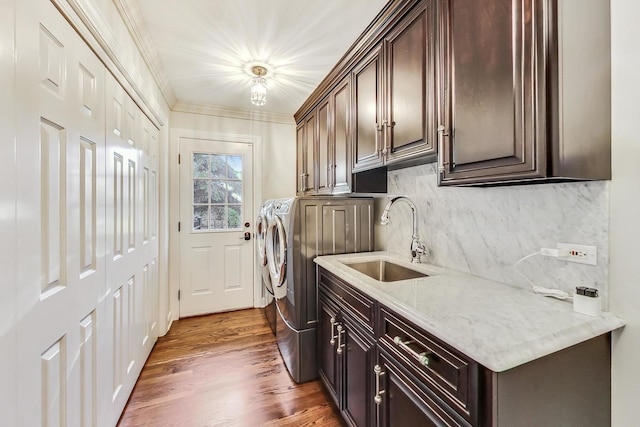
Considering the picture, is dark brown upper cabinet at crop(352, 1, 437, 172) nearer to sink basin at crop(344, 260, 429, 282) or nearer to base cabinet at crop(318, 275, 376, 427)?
sink basin at crop(344, 260, 429, 282)

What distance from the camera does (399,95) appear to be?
144 centimetres

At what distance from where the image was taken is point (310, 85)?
2.49m

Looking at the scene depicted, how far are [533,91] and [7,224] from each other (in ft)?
5.16

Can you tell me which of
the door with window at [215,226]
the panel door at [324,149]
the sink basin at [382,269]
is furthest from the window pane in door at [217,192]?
the sink basin at [382,269]

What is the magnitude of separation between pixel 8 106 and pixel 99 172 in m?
0.59

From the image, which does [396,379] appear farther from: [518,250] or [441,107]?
[441,107]

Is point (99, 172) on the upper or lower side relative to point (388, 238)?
upper

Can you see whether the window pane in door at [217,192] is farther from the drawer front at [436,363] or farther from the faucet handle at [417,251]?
the drawer front at [436,363]

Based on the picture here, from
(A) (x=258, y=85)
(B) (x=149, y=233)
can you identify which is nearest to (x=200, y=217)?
(B) (x=149, y=233)

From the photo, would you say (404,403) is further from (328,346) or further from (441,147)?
(441,147)

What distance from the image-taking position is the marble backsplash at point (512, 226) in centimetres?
97

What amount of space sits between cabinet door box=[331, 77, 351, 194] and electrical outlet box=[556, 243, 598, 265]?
124 centimetres

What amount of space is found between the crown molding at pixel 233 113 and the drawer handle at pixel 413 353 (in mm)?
2890

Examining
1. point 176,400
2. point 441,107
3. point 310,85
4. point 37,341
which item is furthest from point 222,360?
point 310,85
